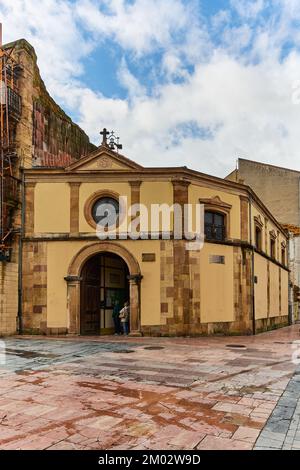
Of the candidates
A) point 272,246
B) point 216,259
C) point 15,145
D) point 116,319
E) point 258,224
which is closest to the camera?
point 15,145

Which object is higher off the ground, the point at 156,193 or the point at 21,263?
the point at 156,193

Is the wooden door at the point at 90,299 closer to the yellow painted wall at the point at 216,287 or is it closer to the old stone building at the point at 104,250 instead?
the old stone building at the point at 104,250

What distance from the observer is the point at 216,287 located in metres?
17.5

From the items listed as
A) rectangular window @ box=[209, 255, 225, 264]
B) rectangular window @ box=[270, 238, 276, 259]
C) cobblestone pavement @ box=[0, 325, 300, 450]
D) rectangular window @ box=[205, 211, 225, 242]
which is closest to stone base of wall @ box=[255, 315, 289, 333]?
rectangular window @ box=[270, 238, 276, 259]

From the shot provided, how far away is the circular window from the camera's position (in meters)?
16.9

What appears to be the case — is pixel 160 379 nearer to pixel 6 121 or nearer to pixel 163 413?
pixel 163 413

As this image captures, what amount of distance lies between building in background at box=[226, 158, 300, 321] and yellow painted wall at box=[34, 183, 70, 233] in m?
19.9

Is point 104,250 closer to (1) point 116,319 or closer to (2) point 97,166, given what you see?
(1) point 116,319

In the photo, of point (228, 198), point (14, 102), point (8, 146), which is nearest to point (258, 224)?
point (228, 198)

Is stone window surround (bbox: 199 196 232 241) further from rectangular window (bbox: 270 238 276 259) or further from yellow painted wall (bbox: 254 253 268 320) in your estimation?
rectangular window (bbox: 270 238 276 259)

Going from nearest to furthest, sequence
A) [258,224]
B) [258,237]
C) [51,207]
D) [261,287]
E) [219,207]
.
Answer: [51,207], [219,207], [258,224], [261,287], [258,237]

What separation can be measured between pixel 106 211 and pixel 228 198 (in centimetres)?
559

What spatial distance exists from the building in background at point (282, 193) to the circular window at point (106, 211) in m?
18.9

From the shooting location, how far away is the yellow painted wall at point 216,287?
56.0ft
